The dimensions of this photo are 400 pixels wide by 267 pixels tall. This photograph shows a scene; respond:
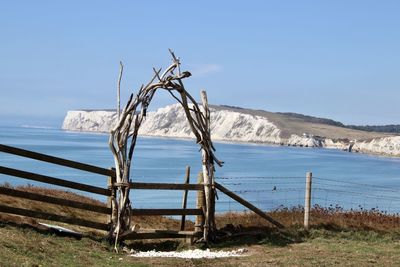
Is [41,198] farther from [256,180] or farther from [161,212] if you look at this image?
[256,180]

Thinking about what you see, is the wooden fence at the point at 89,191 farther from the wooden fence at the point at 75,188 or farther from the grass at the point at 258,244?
the grass at the point at 258,244

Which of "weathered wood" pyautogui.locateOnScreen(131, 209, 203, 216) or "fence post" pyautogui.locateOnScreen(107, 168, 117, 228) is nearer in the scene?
"fence post" pyautogui.locateOnScreen(107, 168, 117, 228)

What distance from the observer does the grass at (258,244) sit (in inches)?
426

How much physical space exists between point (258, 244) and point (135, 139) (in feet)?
12.2

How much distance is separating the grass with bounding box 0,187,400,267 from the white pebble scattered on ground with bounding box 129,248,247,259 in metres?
0.29

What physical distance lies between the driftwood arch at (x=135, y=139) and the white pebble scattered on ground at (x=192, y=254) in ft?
2.74

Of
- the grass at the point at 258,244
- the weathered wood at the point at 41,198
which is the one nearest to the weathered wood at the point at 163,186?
the weathered wood at the point at 41,198

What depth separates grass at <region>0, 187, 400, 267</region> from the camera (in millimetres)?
10828

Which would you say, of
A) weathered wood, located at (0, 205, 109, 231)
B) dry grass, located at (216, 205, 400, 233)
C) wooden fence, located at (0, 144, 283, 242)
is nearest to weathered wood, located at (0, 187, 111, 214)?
wooden fence, located at (0, 144, 283, 242)

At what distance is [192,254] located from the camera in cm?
1280

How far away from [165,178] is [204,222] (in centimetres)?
3891

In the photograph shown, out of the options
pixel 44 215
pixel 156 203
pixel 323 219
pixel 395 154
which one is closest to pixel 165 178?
pixel 156 203

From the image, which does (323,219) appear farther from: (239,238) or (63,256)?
(63,256)

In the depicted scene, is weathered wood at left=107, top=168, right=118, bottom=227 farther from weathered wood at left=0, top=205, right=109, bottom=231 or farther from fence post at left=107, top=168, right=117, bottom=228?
weathered wood at left=0, top=205, right=109, bottom=231
